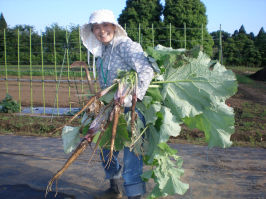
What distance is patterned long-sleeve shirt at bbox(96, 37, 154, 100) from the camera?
79.1 inches

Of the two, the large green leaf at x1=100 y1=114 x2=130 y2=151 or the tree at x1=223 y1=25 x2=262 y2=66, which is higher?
the tree at x1=223 y1=25 x2=262 y2=66

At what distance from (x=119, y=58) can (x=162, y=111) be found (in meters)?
0.53

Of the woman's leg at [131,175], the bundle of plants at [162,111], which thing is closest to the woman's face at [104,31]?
the bundle of plants at [162,111]

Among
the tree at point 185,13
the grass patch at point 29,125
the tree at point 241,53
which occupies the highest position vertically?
the tree at point 185,13

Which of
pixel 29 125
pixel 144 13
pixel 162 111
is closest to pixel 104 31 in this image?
pixel 162 111

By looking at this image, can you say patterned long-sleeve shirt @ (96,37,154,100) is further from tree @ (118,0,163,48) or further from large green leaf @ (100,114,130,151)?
tree @ (118,0,163,48)

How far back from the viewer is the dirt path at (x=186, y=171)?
2.54 meters

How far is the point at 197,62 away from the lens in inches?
84.2

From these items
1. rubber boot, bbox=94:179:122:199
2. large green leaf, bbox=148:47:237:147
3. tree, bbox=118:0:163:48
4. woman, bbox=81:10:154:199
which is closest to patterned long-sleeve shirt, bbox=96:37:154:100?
woman, bbox=81:10:154:199

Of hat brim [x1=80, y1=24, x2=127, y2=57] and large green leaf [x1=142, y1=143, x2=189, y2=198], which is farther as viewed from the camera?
hat brim [x1=80, y1=24, x2=127, y2=57]

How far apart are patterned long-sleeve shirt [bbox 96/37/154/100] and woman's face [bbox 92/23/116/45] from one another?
0.05 metres

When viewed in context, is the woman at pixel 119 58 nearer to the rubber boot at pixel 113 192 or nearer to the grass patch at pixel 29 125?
the rubber boot at pixel 113 192

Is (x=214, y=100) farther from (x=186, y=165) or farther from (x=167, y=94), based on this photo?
(x=186, y=165)

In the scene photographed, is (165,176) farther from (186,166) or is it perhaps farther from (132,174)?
(186,166)
